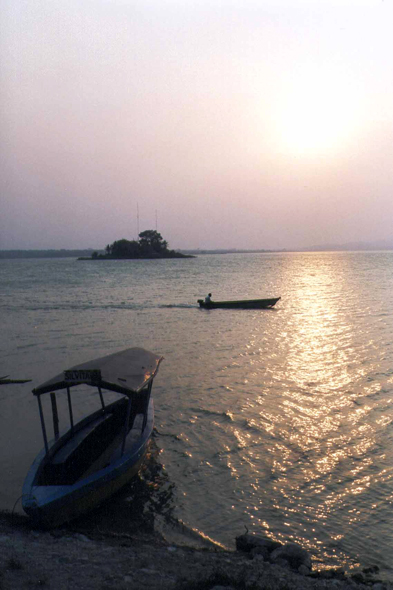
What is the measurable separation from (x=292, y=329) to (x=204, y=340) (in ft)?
22.2

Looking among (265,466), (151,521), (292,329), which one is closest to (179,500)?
(151,521)

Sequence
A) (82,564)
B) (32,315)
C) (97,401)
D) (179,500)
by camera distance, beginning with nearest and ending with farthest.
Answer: (82,564), (179,500), (97,401), (32,315)

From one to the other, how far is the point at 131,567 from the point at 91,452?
3649 millimetres

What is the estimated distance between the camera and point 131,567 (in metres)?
6.70

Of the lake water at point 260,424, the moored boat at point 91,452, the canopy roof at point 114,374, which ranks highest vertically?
the canopy roof at point 114,374

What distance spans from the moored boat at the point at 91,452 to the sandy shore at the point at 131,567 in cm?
53

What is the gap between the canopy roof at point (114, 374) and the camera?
902 centimetres

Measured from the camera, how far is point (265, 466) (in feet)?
35.4

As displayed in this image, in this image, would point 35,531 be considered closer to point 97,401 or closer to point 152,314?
point 97,401

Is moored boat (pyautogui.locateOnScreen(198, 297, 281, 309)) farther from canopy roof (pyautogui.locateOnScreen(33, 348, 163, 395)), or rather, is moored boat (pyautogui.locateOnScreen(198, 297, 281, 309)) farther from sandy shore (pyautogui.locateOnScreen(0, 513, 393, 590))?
sandy shore (pyautogui.locateOnScreen(0, 513, 393, 590))

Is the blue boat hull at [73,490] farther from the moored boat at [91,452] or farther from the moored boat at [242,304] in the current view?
the moored boat at [242,304]

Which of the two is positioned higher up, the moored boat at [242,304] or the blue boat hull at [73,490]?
the moored boat at [242,304]

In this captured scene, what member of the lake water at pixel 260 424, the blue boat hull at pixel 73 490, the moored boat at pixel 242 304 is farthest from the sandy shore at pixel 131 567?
the moored boat at pixel 242 304

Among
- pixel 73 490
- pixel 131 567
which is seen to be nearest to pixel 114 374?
pixel 73 490
